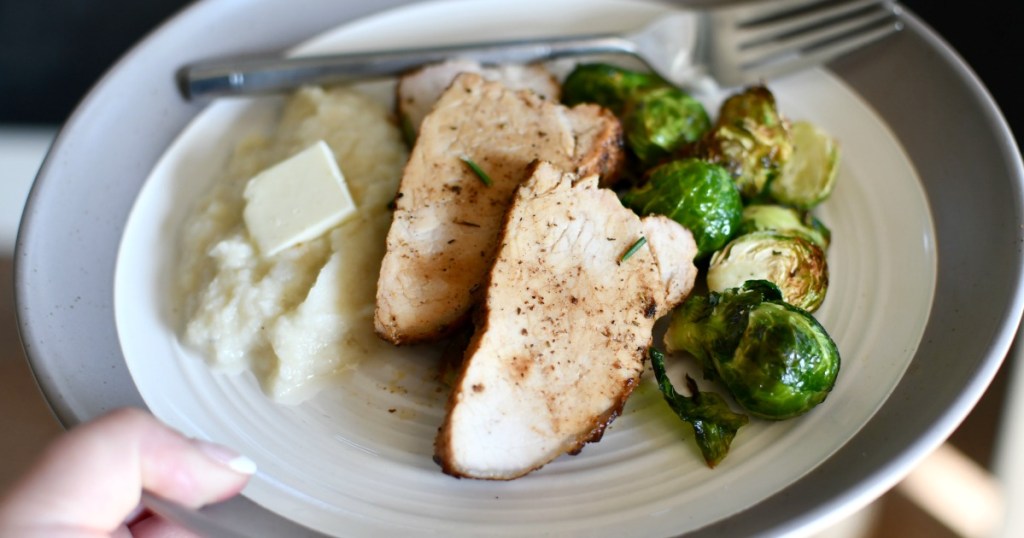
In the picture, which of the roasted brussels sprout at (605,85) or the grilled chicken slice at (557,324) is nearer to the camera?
the grilled chicken slice at (557,324)

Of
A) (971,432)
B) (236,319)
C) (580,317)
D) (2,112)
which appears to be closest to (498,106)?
(580,317)

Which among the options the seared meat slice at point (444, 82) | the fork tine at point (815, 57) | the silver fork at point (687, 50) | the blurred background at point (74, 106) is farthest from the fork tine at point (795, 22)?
the blurred background at point (74, 106)

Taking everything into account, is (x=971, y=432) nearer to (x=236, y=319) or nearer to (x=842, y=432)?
(x=842, y=432)

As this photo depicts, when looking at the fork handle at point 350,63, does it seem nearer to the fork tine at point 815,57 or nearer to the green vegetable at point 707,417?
the fork tine at point 815,57

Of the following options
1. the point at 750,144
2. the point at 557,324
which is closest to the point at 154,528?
the point at 557,324

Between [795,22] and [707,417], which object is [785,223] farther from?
[795,22]

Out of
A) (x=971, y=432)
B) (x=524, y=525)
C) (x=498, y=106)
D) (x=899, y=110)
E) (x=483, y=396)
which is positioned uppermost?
(x=498, y=106)
